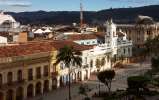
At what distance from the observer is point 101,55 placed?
97.1 metres

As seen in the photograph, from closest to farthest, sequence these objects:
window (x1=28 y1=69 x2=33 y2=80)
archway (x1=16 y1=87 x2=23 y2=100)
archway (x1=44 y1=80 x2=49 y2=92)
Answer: archway (x1=16 y1=87 x2=23 y2=100)
window (x1=28 y1=69 x2=33 y2=80)
archway (x1=44 y1=80 x2=49 y2=92)

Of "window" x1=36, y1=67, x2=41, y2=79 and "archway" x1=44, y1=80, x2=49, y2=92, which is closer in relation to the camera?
"window" x1=36, y1=67, x2=41, y2=79

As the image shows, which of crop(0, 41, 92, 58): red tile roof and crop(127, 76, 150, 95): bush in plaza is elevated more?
crop(0, 41, 92, 58): red tile roof

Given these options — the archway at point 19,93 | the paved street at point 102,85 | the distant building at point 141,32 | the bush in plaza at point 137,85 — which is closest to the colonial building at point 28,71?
the archway at point 19,93

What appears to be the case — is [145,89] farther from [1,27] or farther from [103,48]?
[1,27]

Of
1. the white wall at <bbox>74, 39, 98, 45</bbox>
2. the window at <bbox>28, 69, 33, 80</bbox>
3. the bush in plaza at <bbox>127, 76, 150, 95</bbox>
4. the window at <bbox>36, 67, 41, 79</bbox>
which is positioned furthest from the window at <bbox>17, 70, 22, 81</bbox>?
the white wall at <bbox>74, 39, 98, 45</bbox>

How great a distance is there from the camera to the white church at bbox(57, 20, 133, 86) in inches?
3286

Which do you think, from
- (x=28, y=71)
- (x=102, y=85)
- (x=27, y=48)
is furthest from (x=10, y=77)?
(x=102, y=85)

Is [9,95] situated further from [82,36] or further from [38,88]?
[82,36]

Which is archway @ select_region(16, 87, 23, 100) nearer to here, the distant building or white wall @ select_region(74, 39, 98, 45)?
white wall @ select_region(74, 39, 98, 45)

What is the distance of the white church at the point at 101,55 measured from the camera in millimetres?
83463

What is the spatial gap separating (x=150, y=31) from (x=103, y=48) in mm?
55018

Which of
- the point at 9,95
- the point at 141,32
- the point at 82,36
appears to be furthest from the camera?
the point at 141,32

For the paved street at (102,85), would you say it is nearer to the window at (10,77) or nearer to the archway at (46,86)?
the archway at (46,86)
